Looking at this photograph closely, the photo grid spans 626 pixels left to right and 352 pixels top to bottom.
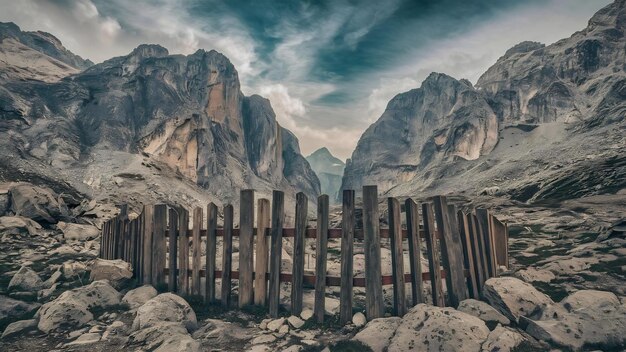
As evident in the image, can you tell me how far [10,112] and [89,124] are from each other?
1348 cm

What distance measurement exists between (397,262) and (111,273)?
6.63m

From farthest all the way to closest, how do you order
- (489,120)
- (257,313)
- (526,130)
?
(489,120) → (526,130) → (257,313)

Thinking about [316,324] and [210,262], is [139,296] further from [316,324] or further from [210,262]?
[316,324]

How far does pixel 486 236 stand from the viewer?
7160mm

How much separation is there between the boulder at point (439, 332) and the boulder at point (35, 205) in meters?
17.1

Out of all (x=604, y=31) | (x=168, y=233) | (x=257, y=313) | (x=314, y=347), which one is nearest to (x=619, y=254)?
(x=314, y=347)

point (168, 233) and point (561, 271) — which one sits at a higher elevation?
point (168, 233)

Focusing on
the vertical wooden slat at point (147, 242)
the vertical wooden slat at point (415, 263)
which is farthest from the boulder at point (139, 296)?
the vertical wooden slat at point (415, 263)

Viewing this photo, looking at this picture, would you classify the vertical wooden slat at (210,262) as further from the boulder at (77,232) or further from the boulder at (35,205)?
the boulder at (35,205)

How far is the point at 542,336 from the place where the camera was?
15.5 feet

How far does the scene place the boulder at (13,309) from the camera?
6.03 metres

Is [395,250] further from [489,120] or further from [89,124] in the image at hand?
[489,120]

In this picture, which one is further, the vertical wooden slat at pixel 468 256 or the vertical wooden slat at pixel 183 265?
the vertical wooden slat at pixel 183 265

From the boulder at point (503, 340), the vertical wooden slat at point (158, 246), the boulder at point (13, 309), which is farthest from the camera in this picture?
the vertical wooden slat at point (158, 246)
